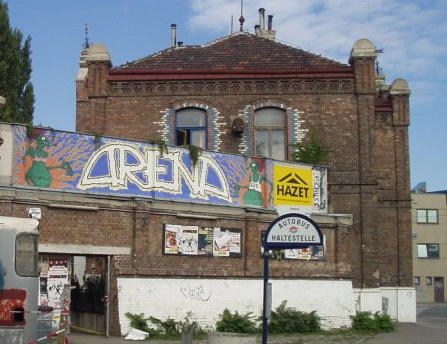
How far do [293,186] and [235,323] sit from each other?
512cm

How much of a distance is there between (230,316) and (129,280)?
3.18 meters

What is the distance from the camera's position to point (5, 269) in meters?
13.8

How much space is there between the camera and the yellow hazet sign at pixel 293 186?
2370 centimetres

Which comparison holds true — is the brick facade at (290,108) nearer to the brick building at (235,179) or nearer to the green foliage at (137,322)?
the brick building at (235,179)

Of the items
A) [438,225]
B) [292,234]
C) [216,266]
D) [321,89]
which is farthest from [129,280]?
[438,225]

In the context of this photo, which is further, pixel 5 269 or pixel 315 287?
pixel 315 287

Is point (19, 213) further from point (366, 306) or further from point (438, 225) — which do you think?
point (438, 225)

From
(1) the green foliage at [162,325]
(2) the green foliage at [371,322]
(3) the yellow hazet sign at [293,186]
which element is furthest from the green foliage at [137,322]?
(2) the green foliage at [371,322]

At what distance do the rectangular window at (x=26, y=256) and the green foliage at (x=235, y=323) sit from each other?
26.7 feet

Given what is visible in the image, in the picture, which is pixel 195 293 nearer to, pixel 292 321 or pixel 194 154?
pixel 292 321

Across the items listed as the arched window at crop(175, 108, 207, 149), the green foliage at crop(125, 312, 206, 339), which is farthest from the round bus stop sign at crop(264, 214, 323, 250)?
the arched window at crop(175, 108, 207, 149)

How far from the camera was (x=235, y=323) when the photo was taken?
839 inches

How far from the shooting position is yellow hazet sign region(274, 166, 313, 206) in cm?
2370

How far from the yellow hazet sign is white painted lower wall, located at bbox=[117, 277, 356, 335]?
260 centimetres
